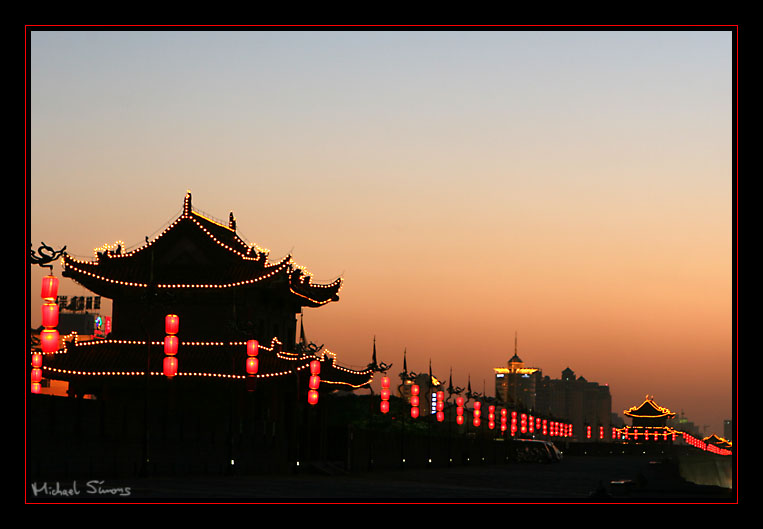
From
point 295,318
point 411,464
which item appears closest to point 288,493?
point 295,318

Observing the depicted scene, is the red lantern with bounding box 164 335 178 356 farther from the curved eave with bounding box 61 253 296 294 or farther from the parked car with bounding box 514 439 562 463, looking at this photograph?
the parked car with bounding box 514 439 562 463

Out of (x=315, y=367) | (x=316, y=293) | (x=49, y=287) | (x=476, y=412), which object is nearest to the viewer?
(x=49, y=287)

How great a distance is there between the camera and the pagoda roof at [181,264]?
4647 centimetres

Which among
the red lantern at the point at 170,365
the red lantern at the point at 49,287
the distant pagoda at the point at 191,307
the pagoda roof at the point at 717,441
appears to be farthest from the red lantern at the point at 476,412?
the pagoda roof at the point at 717,441

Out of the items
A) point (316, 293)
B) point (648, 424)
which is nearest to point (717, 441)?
point (648, 424)

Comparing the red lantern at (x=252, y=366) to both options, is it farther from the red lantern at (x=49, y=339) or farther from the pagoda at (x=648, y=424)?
the pagoda at (x=648, y=424)

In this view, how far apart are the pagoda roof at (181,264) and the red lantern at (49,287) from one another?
60.0ft

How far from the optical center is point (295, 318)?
175 feet

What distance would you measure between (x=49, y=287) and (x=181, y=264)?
64.7ft

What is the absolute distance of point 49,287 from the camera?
2764 centimetres

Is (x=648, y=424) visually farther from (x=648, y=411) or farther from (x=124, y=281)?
(x=124, y=281)

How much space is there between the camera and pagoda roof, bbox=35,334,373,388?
43969 millimetres
